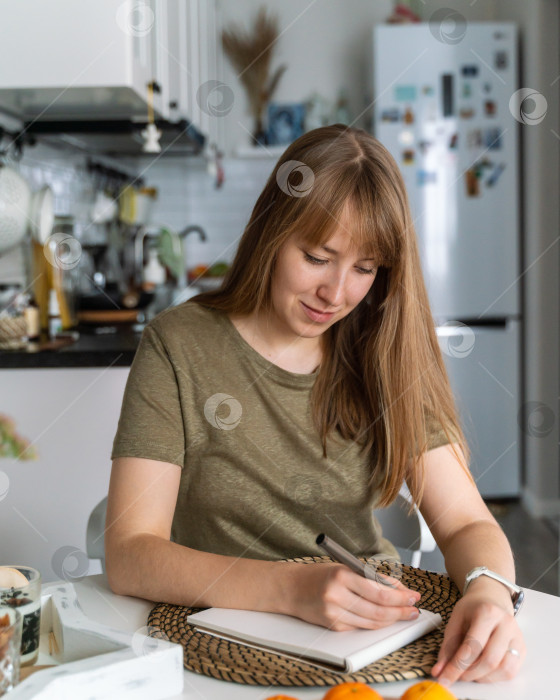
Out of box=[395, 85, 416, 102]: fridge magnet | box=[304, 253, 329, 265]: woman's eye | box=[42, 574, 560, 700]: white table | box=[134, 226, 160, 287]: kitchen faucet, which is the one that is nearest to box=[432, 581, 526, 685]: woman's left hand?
box=[42, 574, 560, 700]: white table

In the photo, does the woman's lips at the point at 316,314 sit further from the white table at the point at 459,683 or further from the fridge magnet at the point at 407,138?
the fridge magnet at the point at 407,138

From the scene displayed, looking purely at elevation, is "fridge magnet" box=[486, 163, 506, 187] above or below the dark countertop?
above

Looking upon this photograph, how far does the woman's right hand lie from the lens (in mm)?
766

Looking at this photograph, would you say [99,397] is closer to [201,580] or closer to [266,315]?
[266,315]

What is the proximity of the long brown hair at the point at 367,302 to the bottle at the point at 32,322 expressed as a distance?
1061mm

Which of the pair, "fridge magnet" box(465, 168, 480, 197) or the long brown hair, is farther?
"fridge magnet" box(465, 168, 480, 197)

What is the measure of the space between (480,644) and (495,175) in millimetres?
3127

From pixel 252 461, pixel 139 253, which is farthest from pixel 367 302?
pixel 139 253

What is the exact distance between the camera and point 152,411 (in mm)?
1067

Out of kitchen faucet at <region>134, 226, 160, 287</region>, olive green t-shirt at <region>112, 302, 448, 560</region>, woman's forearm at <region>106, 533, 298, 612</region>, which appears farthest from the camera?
kitchen faucet at <region>134, 226, 160, 287</region>

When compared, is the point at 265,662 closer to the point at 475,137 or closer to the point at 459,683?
the point at 459,683

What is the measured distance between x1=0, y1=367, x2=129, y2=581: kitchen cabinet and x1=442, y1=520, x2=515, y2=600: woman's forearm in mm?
1140

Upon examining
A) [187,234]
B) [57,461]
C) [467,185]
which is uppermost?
[467,185]

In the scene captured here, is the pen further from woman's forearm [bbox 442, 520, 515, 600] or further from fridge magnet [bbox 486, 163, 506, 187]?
fridge magnet [bbox 486, 163, 506, 187]
